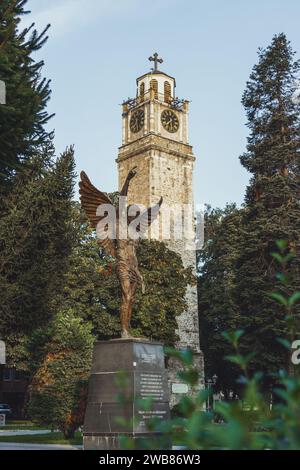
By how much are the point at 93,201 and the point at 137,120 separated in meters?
37.6

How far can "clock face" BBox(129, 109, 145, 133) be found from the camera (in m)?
51.2

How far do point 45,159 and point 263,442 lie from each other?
2765 cm

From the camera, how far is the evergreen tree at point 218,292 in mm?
46081

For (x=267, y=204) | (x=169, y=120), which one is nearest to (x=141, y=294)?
(x=267, y=204)

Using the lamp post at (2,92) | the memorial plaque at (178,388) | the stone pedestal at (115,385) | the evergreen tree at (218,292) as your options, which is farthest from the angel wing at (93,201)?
the evergreen tree at (218,292)

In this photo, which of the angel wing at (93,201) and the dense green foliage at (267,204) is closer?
the angel wing at (93,201)

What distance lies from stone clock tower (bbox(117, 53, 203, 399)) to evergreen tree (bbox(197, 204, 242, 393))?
1.64 m

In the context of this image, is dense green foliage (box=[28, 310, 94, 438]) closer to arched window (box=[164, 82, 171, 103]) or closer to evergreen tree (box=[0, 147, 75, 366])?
evergreen tree (box=[0, 147, 75, 366])

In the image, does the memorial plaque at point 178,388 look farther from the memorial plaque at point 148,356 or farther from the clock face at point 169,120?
the memorial plaque at point 148,356

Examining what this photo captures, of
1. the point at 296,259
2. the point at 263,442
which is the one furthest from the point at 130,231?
the point at 296,259

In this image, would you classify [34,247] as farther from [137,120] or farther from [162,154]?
[137,120]

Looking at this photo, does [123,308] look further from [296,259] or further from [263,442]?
[296,259]

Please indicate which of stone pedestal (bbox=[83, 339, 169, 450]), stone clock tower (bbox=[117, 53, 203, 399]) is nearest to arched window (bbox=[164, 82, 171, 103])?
stone clock tower (bbox=[117, 53, 203, 399])

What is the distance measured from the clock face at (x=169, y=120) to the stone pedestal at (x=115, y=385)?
3838 cm
